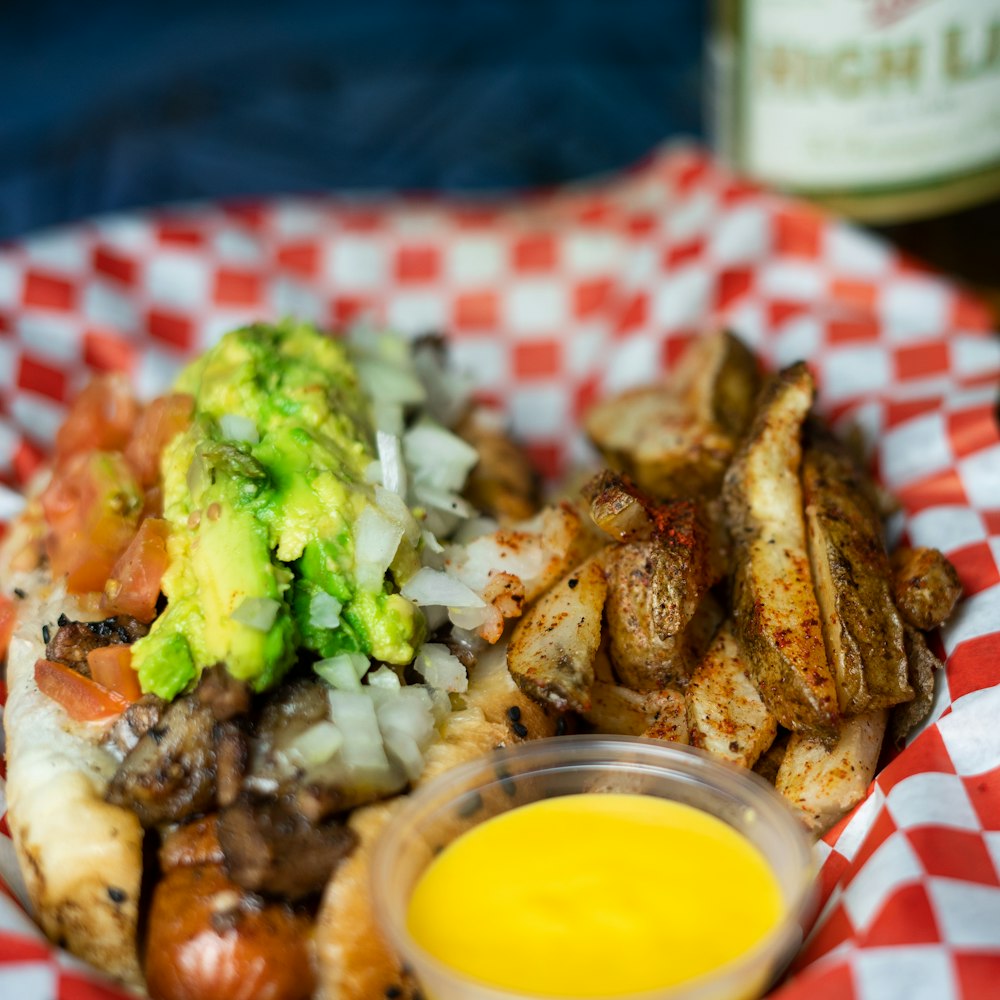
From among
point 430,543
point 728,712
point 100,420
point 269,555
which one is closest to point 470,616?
point 430,543

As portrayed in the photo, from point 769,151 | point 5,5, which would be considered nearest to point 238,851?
point 769,151

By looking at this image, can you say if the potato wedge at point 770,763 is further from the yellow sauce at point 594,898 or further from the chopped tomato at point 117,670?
the chopped tomato at point 117,670

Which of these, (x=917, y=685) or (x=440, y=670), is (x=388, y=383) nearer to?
(x=440, y=670)

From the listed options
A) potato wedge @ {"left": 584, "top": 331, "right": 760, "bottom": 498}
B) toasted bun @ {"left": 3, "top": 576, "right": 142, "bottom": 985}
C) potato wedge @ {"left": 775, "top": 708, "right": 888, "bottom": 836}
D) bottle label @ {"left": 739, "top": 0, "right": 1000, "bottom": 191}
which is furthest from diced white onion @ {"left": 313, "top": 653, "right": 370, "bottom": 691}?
bottle label @ {"left": 739, "top": 0, "right": 1000, "bottom": 191}

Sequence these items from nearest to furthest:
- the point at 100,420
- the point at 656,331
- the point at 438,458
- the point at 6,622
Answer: the point at 6,622
the point at 438,458
the point at 100,420
the point at 656,331

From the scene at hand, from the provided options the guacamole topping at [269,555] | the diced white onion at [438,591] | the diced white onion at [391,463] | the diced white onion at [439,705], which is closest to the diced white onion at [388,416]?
the diced white onion at [391,463]
